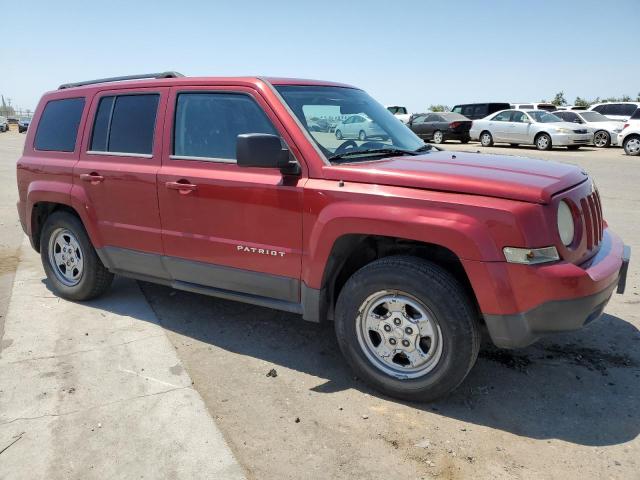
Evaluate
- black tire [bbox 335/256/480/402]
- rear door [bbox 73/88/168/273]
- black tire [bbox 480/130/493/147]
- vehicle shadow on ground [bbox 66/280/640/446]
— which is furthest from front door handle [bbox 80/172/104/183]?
black tire [bbox 480/130/493/147]

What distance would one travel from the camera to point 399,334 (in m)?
3.17

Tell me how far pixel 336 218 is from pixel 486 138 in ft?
66.9

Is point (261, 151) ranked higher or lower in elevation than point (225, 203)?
higher

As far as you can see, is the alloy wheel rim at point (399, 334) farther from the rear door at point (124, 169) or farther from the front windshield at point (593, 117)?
the front windshield at point (593, 117)

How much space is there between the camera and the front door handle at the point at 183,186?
380 cm

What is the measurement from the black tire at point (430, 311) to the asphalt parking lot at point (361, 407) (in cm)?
14

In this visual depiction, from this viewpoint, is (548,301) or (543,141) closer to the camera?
(548,301)

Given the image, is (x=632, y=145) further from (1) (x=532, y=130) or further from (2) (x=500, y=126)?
(2) (x=500, y=126)

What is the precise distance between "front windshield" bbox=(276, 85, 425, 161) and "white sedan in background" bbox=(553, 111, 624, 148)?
19.8 meters

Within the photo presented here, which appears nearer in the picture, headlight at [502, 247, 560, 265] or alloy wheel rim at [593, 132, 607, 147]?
headlight at [502, 247, 560, 265]

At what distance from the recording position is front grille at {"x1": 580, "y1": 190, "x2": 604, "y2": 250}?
10.2 ft

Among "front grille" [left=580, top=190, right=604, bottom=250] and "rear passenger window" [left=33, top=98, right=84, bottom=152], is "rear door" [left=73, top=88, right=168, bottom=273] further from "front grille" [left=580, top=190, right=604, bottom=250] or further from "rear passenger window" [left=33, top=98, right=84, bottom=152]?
"front grille" [left=580, top=190, right=604, bottom=250]

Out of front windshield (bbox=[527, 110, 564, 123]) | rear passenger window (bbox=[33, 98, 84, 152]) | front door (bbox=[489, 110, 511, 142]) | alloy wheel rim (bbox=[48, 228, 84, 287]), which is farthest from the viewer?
front door (bbox=[489, 110, 511, 142])

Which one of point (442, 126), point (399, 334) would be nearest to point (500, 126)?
point (442, 126)
